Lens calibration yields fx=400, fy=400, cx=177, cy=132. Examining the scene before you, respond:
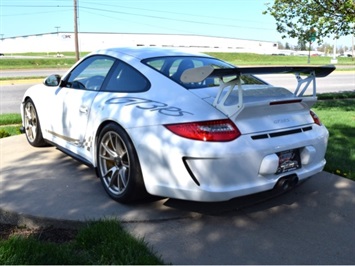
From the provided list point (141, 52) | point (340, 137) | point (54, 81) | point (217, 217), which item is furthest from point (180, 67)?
point (340, 137)

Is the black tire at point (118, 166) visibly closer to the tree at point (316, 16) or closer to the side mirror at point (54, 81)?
the side mirror at point (54, 81)

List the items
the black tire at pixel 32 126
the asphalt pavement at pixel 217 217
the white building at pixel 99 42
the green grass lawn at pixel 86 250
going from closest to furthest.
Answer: the green grass lawn at pixel 86 250, the asphalt pavement at pixel 217 217, the black tire at pixel 32 126, the white building at pixel 99 42

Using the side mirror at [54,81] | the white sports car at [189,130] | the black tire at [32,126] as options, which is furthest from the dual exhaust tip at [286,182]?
the black tire at [32,126]

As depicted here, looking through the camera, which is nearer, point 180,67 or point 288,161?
point 288,161

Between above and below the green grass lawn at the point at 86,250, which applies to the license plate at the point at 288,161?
above

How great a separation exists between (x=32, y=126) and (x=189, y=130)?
330 cm

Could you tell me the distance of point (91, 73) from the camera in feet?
15.8

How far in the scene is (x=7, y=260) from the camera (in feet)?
8.39

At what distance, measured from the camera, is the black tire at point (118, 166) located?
3.43 m

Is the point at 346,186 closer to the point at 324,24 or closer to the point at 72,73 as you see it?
the point at 72,73

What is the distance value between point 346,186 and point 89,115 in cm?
278

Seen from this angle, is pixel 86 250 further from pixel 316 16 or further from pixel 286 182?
pixel 316 16

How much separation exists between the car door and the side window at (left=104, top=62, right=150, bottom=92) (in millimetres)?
188

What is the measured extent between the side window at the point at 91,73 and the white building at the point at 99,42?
80.9m
